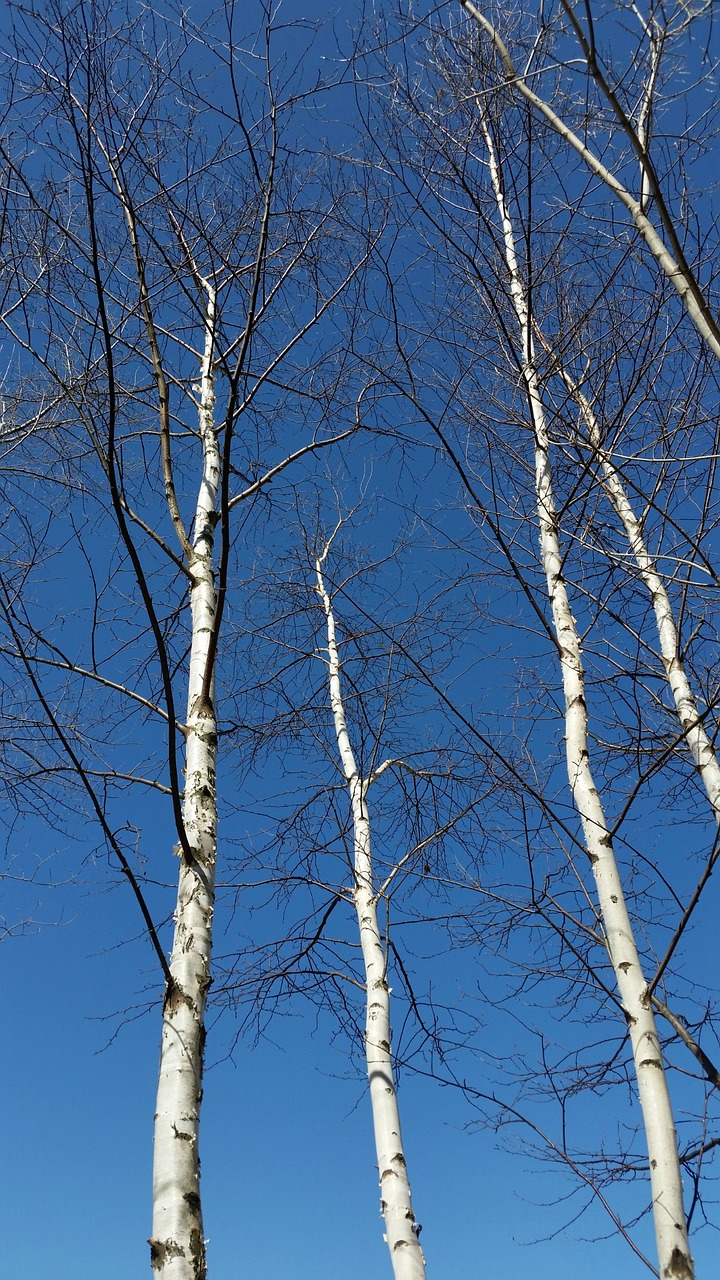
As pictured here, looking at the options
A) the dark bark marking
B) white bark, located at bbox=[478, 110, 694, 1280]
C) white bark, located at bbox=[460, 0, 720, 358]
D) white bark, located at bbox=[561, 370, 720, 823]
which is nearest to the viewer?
white bark, located at bbox=[460, 0, 720, 358]

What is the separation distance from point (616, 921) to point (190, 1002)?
1325 millimetres

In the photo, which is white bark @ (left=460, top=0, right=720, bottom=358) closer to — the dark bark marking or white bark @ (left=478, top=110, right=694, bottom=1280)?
white bark @ (left=478, top=110, right=694, bottom=1280)

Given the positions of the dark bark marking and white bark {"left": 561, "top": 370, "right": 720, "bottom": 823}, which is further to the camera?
white bark {"left": 561, "top": 370, "right": 720, "bottom": 823}

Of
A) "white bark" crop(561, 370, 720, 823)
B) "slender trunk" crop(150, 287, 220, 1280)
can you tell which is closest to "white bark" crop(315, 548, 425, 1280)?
"white bark" crop(561, 370, 720, 823)

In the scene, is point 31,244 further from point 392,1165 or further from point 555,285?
point 392,1165

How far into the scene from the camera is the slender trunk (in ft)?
6.83

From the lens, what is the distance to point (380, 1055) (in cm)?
468

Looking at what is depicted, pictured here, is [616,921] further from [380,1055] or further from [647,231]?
[380,1055]

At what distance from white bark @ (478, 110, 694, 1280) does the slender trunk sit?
3.87ft

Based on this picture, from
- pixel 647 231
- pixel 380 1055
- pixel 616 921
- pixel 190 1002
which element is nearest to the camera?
pixel 647 231

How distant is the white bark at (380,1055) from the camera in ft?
13.3

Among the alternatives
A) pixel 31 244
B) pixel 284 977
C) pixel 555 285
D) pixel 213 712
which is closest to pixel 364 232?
pixel 555 285

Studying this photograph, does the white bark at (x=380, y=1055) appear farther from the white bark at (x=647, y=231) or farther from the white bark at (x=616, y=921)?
the white bark at (x=647, y=231)

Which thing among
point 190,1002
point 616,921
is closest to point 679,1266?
point 616,921
